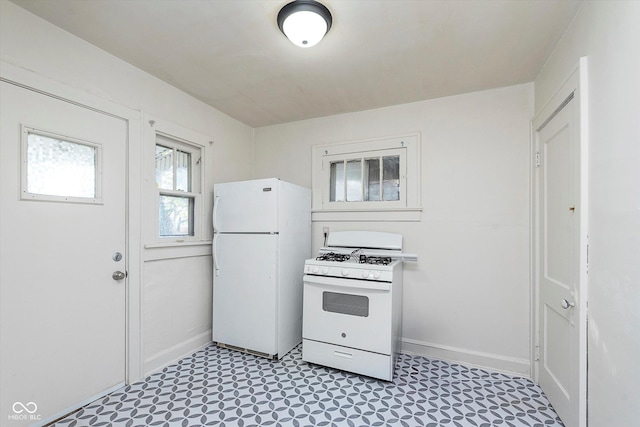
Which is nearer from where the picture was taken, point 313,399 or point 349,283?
point 313,399

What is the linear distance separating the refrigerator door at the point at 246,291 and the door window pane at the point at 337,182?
3.05 feet

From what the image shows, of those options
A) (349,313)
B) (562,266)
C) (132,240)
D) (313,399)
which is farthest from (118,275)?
(562,266)

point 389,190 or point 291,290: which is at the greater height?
point 389,190

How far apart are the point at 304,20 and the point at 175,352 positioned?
286cm

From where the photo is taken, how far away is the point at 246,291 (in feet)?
8.96

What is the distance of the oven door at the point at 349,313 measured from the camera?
7.38 feet

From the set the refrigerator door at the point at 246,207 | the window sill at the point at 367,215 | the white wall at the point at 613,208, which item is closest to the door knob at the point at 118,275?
the refrigerator door at the point at 246,207

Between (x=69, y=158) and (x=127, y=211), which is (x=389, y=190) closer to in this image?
(x=127, y=211)

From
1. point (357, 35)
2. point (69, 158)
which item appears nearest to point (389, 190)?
point (357, 35)

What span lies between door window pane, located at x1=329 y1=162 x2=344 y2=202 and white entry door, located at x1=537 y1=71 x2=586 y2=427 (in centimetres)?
179

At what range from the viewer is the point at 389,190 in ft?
9.69

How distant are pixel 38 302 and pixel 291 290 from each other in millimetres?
1836

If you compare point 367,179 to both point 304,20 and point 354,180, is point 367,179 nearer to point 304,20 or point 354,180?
point 354,180

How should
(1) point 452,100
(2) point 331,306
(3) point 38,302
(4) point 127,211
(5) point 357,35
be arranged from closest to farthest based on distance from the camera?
1. (3) point 38,302
2. (5) point 357,35
3. (4) point 127,211
4. (2) point 331,306
5. (1) point 452,100
